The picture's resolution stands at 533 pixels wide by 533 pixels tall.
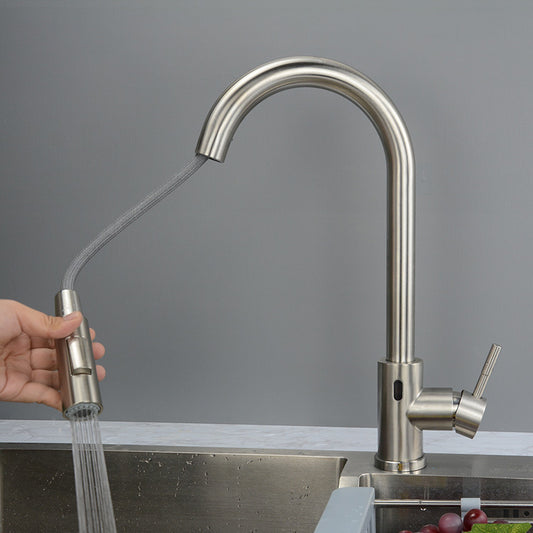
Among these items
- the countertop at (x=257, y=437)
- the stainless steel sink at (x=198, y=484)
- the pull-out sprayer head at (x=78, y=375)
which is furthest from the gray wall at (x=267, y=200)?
the pull-out sprayer head at (x=78, y=375)

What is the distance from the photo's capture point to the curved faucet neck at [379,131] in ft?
2.54

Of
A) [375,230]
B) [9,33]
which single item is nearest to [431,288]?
[375,230]

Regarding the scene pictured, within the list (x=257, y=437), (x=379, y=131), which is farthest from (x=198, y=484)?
(x=379, y=131)

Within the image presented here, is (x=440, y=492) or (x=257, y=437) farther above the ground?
(x=257, y=437)

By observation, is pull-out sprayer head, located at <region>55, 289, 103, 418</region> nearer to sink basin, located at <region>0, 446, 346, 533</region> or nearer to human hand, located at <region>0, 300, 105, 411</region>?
human hand, located at <region>0, 300, 105, 411</region>

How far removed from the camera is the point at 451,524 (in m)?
0.73

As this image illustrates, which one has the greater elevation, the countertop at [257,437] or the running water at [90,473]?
the countertop at [257,437]

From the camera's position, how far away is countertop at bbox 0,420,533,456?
946mm

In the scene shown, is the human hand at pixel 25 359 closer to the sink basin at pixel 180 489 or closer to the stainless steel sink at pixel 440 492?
the sink basin at pixel 180 489

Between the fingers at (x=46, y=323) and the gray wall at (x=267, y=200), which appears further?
the gray wall at (x=267, y=200)

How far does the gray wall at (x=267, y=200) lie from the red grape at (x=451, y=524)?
322 mm

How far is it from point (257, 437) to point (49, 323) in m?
0.43

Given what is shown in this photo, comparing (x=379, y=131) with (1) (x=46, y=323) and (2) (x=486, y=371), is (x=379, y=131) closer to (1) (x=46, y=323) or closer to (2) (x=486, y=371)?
(2) (x=486, y=371)

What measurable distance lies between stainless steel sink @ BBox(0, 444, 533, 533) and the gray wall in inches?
7.3
